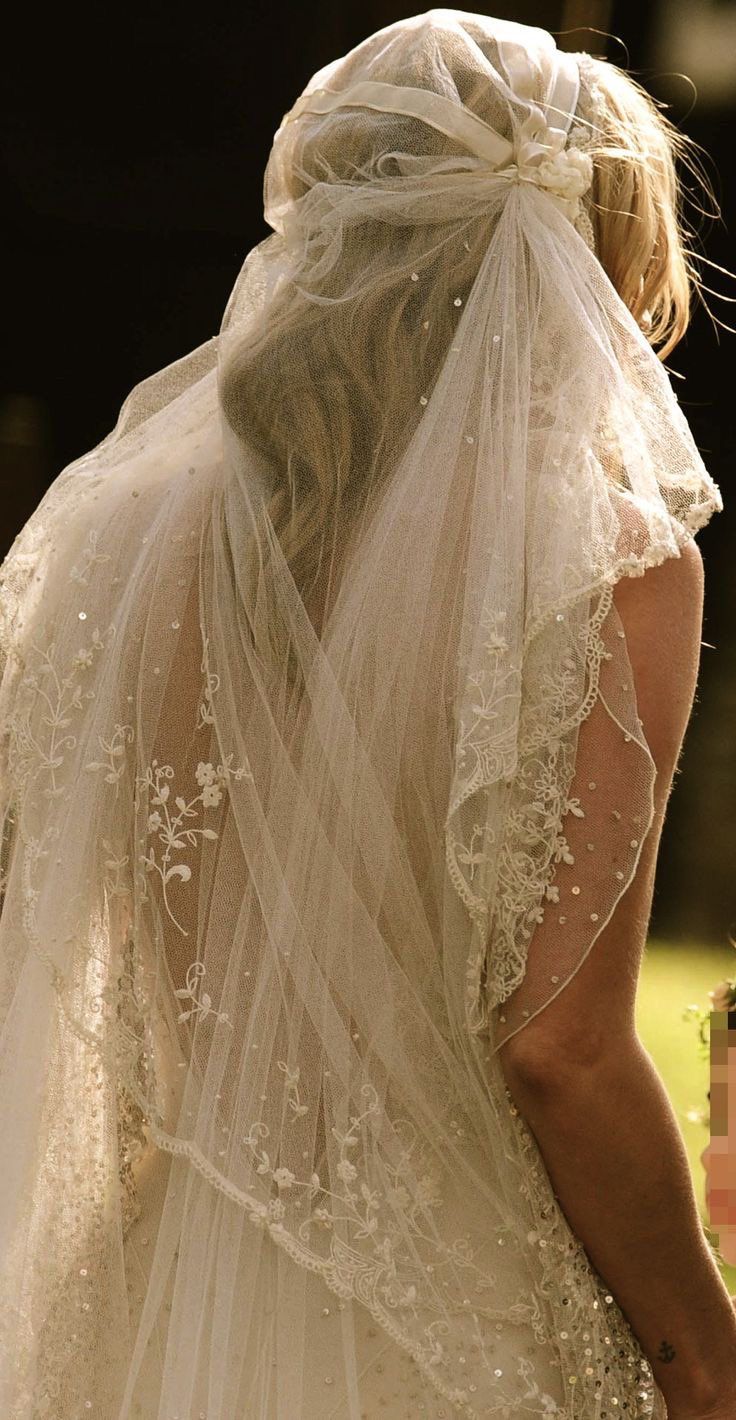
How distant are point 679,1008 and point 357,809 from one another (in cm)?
298

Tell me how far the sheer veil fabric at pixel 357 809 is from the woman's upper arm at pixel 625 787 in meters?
0.01

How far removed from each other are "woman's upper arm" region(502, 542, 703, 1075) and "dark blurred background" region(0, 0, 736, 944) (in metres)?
2.16

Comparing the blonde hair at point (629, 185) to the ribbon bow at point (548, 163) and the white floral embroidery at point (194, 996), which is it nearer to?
the ribbon bow at point (548, 163)

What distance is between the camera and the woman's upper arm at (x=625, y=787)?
1185 mm

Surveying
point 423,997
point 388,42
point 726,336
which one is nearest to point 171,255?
point 726,336

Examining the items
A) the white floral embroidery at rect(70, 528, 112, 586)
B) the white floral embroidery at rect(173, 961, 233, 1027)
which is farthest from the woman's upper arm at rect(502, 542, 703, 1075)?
the white floral embroidery at rect(70, 528, 112, 586)

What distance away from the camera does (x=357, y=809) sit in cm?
125

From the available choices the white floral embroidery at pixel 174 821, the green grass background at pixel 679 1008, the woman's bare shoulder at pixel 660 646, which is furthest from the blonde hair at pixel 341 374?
the green grass background at pixel 679 1008

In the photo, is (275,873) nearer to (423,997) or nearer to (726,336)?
(423,997)

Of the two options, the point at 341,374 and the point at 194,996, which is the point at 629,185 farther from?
the point at 194,996

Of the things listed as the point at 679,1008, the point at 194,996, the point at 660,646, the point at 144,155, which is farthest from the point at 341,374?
the point at 679,1008

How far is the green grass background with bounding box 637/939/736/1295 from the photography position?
3.76 m

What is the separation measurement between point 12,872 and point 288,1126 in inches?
15.8

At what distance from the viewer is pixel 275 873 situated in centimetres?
127
